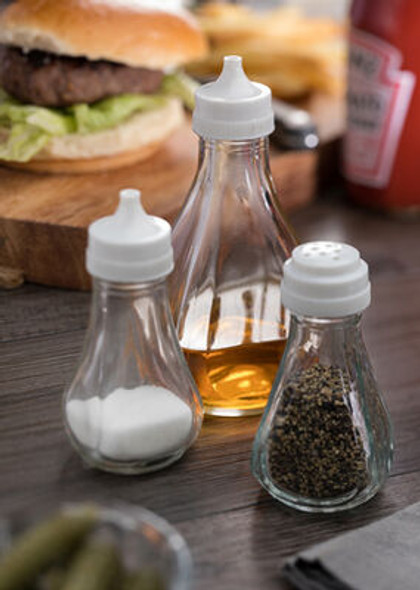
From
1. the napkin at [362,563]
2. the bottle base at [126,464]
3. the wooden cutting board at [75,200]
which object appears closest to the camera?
the napkin at [362,563]

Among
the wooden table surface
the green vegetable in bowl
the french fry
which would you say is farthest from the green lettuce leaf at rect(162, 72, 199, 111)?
the green vegetable in bowl

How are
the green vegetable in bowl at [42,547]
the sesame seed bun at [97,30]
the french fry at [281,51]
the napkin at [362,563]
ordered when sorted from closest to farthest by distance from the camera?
the green vegetable in bowl at [42,547] → the napkin at [362,563] → the sesame seed bun at [97,30] → the french fry at [281,51]

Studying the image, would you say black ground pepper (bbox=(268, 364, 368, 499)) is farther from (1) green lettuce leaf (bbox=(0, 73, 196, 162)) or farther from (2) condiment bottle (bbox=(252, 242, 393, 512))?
(1) green lettuce leaf (bbox=(0, 73, 196, 162))

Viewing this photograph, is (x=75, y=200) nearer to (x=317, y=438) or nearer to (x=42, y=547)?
(x=317, y=438)

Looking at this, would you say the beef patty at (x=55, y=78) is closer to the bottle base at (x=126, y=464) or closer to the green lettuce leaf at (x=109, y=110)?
the green lettuce leaf at (x=109, y=110)

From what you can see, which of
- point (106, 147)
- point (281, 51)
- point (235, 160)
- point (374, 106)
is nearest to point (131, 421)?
point (235, 160)

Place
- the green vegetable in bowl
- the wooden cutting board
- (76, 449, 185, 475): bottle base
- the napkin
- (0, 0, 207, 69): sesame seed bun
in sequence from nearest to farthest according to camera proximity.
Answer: the green vegetable in bowl, the napkin, (76, 449, 185, 475): bottle base, the wooden cutting board, (0, 0, 207, 69): sesame seed bun

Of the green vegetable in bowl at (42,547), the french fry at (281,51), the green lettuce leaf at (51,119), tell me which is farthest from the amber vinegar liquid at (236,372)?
the french fry at (281,51)
